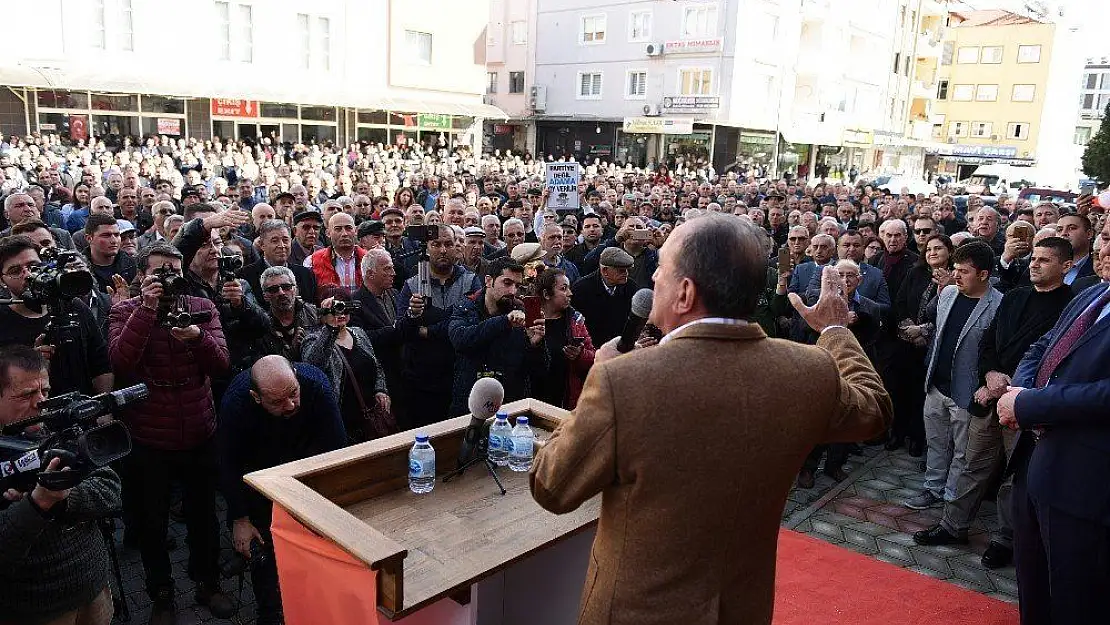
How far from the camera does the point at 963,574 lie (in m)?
4.86

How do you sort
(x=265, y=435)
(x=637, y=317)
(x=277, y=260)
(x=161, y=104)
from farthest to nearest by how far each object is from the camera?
(x=161, y=104)
(x=277, y=260)
(x=265, y=435)
(x=637, y=317)

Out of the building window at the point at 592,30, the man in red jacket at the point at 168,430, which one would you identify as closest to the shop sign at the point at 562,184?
the man in red jacket at the point at 168,430

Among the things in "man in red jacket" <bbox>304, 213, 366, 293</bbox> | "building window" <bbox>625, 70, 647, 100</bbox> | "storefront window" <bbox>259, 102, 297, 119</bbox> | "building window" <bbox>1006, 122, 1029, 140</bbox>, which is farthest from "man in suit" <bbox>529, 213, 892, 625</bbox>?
"building window" <bbox>1006, 122, 1029, 140</bbox>

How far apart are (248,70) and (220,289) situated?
2101 centimetres

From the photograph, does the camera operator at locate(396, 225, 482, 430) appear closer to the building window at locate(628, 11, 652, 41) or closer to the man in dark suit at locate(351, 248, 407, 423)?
the man in dark suit at locate(351, 248, 407, 423)

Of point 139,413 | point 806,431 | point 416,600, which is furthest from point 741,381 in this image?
point 139,413

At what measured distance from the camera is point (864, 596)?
14.8 feet

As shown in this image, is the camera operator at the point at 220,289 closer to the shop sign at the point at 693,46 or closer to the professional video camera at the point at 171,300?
the professional video camera at the point at 171,300

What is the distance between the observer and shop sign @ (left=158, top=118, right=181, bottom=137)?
22781mm

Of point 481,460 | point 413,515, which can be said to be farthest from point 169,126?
point 413,515

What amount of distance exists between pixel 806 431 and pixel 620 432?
514mm

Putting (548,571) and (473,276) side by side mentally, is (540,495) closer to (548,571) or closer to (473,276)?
(548,571)

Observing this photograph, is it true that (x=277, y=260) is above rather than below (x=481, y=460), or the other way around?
above

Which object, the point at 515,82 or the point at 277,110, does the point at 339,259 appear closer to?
the point at 277,110
